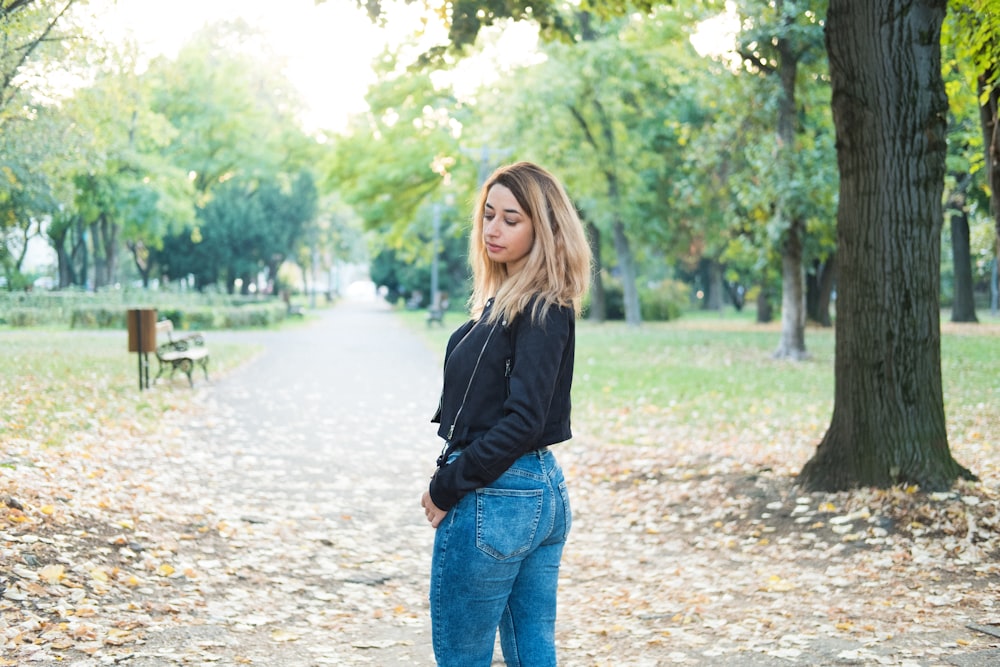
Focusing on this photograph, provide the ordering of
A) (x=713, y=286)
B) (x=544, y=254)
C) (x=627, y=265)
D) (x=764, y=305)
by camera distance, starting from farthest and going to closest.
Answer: (x=713, y=286) → (x=764, y=305) → (x=627, y=265) → (x=544, y=254)

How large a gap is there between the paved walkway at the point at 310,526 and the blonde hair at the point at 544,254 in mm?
2759

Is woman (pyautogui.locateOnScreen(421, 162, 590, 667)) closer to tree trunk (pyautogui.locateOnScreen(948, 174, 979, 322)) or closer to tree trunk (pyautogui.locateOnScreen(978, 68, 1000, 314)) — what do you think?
tree trunk (pyautogui.locateOnScreen(978, 68, 1000, 314))

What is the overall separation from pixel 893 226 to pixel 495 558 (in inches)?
223

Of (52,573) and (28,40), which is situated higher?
(28,40)

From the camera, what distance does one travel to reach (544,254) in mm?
2957

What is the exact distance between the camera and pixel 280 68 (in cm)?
6103

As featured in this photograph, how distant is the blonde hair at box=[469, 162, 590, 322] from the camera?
2.87 m

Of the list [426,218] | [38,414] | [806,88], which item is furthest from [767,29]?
[426,218]

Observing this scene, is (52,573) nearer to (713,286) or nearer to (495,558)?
(495,558)

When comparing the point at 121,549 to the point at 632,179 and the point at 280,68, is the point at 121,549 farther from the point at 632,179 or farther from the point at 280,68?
the point at 280,68

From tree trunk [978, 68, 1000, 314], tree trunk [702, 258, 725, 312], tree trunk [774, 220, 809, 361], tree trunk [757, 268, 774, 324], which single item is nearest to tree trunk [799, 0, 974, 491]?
tree trunk [978, 68, 1000, 314]

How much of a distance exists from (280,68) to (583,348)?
4071 centimetres

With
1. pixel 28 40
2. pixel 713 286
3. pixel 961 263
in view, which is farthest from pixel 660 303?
pixel 28 40

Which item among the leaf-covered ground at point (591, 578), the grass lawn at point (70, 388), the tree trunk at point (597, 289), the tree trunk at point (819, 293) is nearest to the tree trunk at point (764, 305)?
the tree trunk at point (819, 293)
